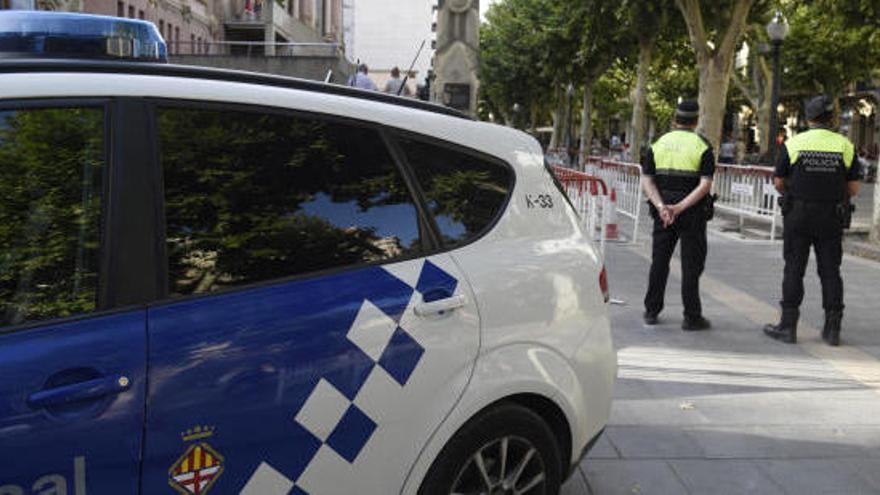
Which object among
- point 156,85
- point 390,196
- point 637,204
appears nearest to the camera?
point 156,85

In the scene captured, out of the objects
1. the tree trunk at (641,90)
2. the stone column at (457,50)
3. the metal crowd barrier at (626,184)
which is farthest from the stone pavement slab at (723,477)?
the tree trunk at (641,90)

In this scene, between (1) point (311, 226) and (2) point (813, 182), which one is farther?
(2) point (813, 182)

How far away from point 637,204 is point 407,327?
38.4 feet

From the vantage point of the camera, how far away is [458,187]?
2893 millimetres

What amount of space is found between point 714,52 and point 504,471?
15674 millimetres

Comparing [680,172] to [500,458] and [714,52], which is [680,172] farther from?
[714,52]

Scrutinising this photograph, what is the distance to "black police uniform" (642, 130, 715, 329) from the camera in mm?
6781

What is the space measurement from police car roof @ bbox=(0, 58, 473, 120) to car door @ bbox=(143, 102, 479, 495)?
Result: 0.15m

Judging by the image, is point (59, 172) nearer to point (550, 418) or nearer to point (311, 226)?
point (311, 226)

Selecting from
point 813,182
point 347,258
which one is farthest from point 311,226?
point 813,182

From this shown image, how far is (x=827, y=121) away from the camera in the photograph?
6348 mm

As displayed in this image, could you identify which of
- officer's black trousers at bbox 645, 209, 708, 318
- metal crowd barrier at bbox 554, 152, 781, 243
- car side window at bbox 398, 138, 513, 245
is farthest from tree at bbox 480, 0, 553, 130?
car side window at bbox 398, 138, 513, 245

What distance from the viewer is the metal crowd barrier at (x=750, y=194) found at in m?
13.7

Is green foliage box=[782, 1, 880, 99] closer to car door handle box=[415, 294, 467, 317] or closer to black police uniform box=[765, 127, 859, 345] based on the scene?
black police uniform box=[765, 127, 859, 345]
